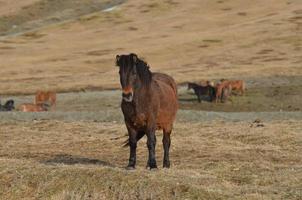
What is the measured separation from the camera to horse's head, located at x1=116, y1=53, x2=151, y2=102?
1511 centimetres

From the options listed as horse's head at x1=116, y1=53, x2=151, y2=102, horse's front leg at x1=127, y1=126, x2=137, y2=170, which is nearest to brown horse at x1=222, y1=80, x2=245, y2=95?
horse's front leg at x1=127, y1=126, x2=137, y2=170

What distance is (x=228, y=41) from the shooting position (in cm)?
9206

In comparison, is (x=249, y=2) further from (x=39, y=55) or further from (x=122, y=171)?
(x=122, y=171)

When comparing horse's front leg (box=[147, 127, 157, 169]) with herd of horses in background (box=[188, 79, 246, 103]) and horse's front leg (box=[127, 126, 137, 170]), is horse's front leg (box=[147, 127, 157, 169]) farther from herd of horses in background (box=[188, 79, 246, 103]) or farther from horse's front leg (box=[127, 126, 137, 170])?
herd of horses in background (box=[188, 79, 246, 103])

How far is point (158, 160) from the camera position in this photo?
19766 millimetres

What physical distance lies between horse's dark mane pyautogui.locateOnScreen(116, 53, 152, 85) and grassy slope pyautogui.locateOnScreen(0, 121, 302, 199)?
2.15 meters

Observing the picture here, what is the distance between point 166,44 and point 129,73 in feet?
259

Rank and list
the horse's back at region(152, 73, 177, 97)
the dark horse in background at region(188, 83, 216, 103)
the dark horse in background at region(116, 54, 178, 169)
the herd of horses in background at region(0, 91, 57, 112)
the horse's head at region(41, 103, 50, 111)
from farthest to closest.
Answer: the dark horse in background at region(188, 83, 216, 103)
the horse's head at region(41, 103, 50, 111)
the herd of horses in background at region(0, 91, 57, 112)
the horse's back at region(152, 73, 177, 97)
the dark horse in background at region(116, 54, 178, 169)

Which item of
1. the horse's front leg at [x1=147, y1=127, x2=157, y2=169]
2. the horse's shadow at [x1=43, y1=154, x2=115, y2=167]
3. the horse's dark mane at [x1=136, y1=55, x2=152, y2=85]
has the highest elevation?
the horse's dark mane at [x1=136, y1=55, x2=152, y2=85]

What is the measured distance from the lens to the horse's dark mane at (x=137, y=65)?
1537cm

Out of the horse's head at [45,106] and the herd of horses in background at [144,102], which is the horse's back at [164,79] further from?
the horse's head at [45,106]

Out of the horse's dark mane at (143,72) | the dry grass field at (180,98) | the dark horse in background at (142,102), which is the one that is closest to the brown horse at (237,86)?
the dry grass field at (180,98)

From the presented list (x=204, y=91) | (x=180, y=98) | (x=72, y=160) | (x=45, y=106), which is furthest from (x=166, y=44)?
(x=72, y=160)

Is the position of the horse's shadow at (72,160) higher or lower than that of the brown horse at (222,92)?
higher
